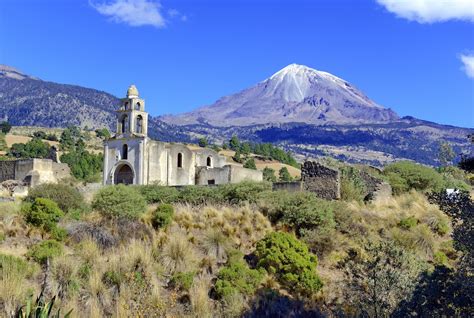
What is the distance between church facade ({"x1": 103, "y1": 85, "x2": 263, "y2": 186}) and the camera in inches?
1624

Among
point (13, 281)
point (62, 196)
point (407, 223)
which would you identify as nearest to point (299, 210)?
point (407, 223)

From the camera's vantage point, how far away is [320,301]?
15727 mm

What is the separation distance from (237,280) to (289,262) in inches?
76.4

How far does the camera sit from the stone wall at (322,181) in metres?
23.3

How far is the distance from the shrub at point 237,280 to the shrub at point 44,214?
5314 millimetres

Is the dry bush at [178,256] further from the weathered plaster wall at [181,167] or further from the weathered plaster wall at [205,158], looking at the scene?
the weathered plaster wall at [205,158]

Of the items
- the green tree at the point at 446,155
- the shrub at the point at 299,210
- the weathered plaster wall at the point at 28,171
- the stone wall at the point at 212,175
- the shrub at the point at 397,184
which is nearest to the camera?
the shrub at the point at 299,210

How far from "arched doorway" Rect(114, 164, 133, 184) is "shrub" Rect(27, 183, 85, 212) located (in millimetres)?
20290

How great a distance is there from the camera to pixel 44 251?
51.2ft

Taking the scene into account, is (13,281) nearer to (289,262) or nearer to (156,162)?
(289,262)

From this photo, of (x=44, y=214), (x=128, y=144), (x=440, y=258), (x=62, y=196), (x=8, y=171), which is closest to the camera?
(x=440, y=258)

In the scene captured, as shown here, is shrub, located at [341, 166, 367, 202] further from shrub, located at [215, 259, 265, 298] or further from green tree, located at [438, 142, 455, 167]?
green tree, located at [438, 142, 455, 167]

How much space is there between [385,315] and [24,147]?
6691cm

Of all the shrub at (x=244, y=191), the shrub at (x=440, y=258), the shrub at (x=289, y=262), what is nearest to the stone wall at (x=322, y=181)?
the shrub at (x=244, y=191)
